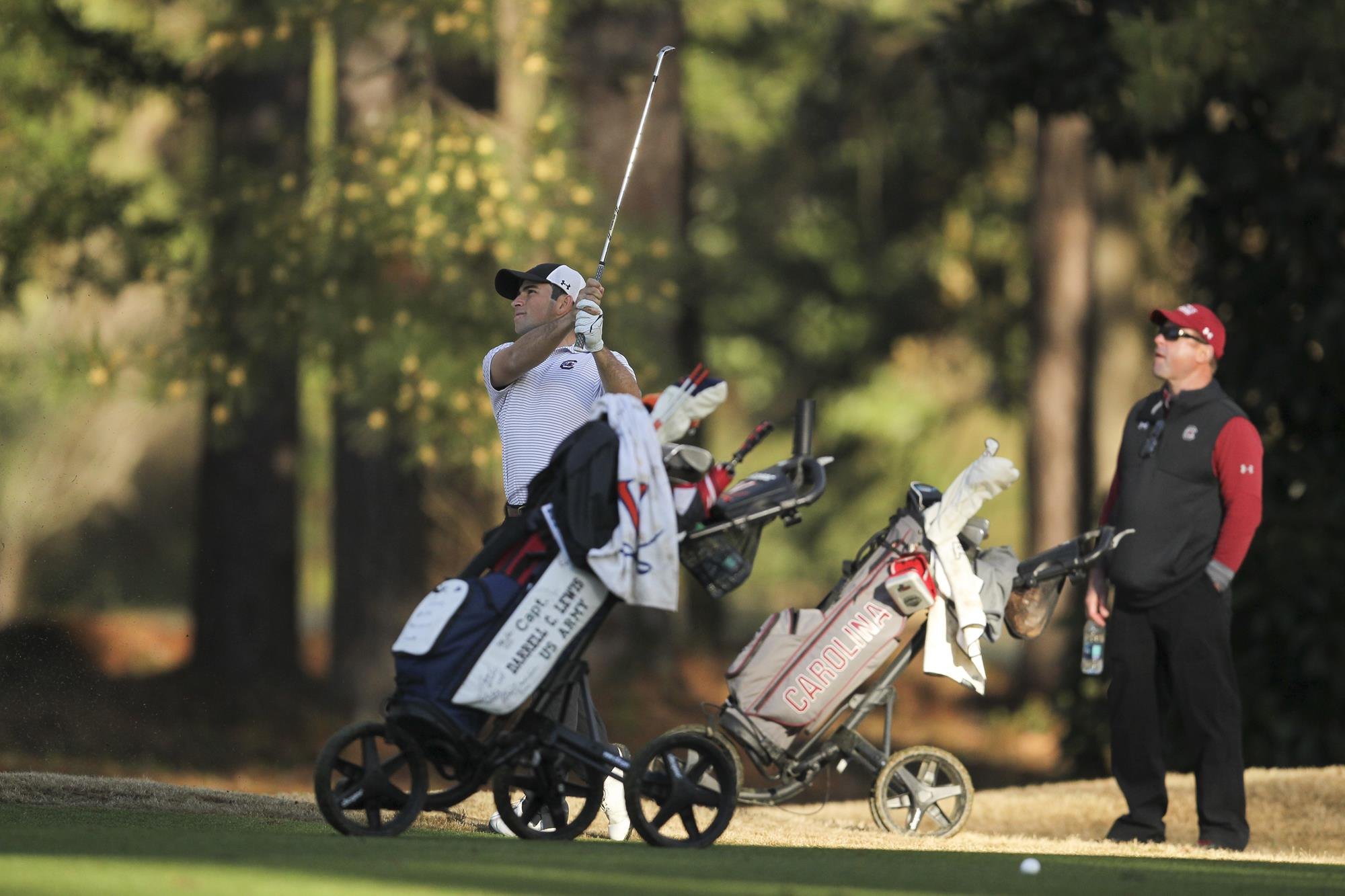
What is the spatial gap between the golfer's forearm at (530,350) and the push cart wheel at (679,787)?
4.52 feet

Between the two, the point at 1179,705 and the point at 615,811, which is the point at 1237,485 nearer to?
the point at 1179,705

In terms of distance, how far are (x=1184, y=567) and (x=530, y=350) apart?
105 inches

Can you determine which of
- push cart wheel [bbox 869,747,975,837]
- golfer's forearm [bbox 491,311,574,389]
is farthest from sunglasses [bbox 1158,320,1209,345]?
golfer's forearm [bbox 491,311,574,389]

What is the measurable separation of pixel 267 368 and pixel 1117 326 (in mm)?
8962

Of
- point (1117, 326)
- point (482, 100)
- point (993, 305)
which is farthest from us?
point (993, 305)

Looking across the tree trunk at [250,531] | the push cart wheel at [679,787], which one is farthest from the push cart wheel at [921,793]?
the tree trunk at [250,531]

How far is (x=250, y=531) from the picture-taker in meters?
18.2

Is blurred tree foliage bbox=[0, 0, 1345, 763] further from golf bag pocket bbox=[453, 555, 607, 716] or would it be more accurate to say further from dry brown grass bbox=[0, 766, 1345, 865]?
golf bag pocket bbox=[453, 555, 607, 716]

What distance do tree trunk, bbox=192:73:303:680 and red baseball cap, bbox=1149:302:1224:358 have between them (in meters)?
10.6

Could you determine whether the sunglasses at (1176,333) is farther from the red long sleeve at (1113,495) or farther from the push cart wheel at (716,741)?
the push cart wheel at (716,741)

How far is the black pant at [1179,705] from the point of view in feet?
27.2

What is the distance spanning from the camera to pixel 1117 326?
67.1 ft

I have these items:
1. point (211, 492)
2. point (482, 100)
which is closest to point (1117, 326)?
point (482, 100)

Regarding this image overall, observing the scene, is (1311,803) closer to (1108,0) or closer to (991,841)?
(991,841)
